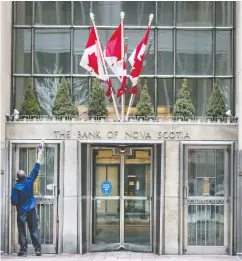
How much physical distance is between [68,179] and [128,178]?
1672mm

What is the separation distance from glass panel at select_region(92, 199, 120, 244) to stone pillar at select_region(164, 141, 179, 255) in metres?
1.42

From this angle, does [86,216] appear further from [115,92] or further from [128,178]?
[115,92]

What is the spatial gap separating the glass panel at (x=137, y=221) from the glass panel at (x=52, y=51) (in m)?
4.02

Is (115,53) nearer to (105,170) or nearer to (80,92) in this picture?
(80,92)

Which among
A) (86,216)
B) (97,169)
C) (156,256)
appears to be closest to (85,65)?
(97,169)

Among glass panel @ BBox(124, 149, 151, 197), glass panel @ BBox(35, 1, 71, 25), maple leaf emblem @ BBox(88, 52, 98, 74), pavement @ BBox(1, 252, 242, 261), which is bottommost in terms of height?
pavement @ BBox(1, 252, 242, 261)

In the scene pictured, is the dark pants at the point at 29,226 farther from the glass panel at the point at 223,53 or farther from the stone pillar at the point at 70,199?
the glass panel at the point at 223,53

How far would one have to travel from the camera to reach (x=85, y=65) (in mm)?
15383

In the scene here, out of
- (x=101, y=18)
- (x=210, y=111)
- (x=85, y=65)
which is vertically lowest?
(x=210, y=111)

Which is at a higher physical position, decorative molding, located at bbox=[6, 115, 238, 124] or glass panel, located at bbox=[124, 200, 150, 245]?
decorative molding, located at bbox=[6, 115, 238, 124]

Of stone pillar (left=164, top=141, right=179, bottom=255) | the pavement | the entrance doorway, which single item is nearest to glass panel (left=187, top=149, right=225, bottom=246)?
stone pillar (left=164, top=141, right=179, bottom=255)

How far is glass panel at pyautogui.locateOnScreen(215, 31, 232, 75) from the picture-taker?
16500 mm

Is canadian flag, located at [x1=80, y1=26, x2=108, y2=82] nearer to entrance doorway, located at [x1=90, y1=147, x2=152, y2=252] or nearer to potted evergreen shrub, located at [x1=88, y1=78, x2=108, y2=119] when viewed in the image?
potted evergreen shrub, located at [x1=88, y1=78, x2=108, y2=119]

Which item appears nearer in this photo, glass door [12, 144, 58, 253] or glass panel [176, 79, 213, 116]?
glass door [12, 144, 58, 253]
